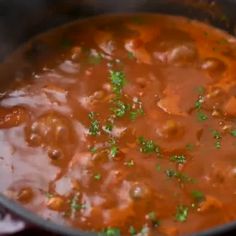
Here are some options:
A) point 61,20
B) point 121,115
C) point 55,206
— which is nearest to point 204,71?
point 121,115

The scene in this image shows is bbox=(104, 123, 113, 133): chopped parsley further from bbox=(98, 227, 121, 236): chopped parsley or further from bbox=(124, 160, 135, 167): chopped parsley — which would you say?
bbox=(98, 227, 121, 236): chopped parsley

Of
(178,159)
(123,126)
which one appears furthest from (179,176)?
(123,126)

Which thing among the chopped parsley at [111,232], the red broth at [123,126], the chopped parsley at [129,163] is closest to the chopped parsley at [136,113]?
the red broth at [123,126]

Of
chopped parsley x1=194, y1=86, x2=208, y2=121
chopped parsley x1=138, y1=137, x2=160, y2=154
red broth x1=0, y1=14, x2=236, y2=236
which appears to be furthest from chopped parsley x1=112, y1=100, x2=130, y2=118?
chopped parsley x1=194, y1=86, x2=208, y2=121

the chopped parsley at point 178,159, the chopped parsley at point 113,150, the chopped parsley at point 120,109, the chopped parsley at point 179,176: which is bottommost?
the chopped parsley at point 113,150

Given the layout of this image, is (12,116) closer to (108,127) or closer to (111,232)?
(108,127)

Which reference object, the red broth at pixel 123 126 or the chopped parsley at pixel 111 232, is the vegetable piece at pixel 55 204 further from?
the chopped parsley at pixel 111 232

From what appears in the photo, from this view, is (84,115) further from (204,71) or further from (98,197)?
(204,71)

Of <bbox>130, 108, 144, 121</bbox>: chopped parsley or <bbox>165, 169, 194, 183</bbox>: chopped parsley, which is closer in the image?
<bbox>165, 169, 194, 183</bbox>: chopped parsley
